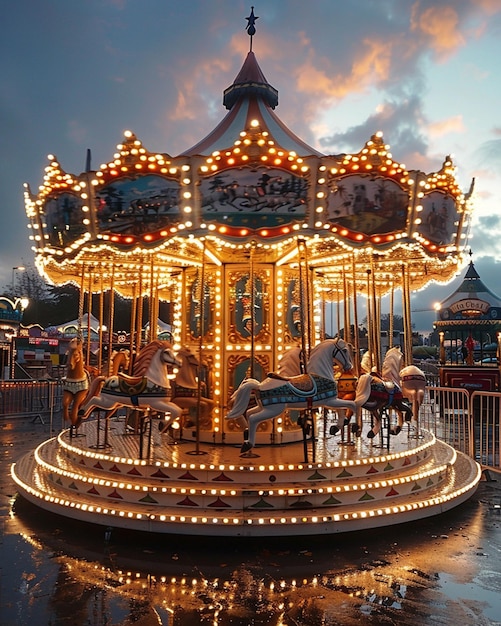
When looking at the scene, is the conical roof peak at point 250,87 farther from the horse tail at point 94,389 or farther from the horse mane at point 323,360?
the horse tail at point 94,389

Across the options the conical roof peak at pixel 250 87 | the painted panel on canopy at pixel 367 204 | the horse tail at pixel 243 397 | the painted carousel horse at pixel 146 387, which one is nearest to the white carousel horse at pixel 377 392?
the horse tail at pixel 243 397

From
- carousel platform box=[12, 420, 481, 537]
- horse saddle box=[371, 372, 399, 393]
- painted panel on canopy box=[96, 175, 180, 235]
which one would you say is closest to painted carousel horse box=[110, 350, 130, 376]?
carousel platform box=[12, 420, 481, 537]

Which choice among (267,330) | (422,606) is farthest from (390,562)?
(267,330)

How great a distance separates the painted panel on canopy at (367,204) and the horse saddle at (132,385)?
2.96 meters

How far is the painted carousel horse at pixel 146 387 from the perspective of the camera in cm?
617

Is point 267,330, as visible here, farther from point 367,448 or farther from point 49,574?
point 49,574

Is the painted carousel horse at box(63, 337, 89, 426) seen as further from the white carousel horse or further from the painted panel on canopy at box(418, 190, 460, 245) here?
the painted panel on canopy at box(418, 190, 460, 245)

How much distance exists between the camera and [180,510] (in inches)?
198

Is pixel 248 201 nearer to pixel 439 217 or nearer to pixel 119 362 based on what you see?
pixel 439 217

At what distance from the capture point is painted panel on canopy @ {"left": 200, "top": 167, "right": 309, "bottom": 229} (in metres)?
5.73

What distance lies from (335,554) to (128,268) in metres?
6.61

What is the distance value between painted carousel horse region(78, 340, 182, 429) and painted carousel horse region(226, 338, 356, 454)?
3.00 ft

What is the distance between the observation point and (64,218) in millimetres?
6617

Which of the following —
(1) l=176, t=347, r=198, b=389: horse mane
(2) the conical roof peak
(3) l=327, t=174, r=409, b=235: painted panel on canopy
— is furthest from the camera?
(2) the conical roof peak
